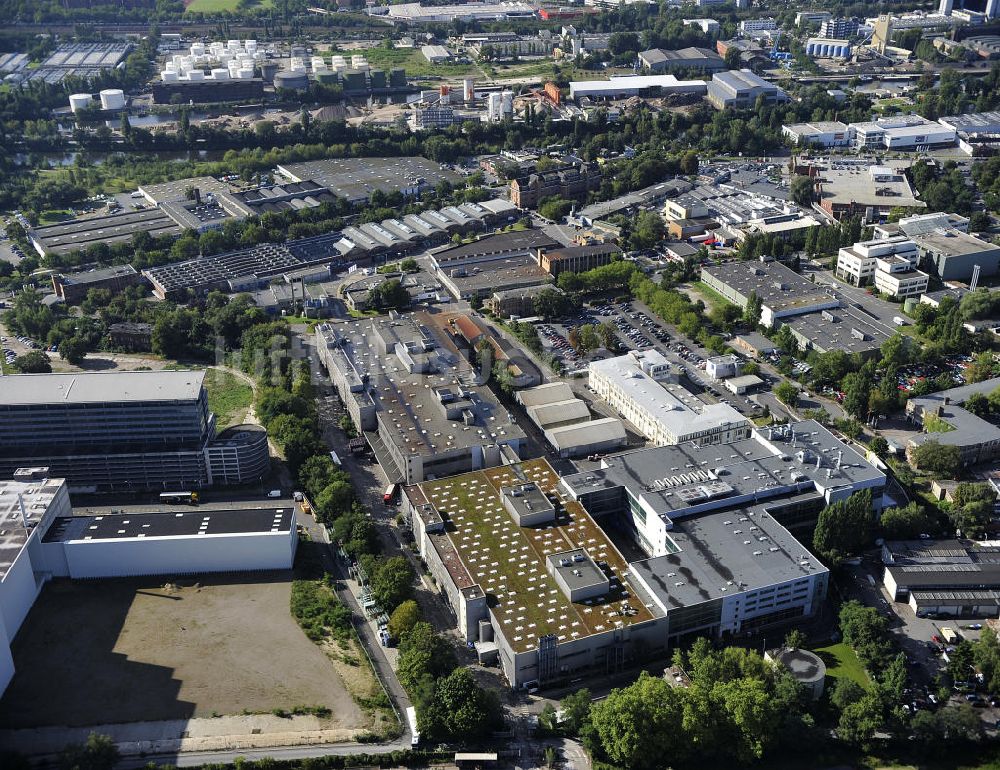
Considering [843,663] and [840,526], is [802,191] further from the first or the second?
[843,663]

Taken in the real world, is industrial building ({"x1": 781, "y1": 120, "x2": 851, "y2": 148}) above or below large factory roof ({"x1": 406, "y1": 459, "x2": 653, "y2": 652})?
above

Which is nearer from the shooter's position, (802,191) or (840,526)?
(840,526)

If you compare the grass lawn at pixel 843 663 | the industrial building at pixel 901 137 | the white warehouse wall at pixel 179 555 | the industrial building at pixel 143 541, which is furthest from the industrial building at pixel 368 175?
the grass lawn at pixel 843 663

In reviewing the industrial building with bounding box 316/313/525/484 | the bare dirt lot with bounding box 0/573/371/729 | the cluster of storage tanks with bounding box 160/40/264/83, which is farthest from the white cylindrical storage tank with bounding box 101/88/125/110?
the bare dirt lot with bounding box 0/573/371/729

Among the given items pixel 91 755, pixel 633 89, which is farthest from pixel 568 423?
pixel 633 89

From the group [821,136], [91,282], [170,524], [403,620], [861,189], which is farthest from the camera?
[821,136]

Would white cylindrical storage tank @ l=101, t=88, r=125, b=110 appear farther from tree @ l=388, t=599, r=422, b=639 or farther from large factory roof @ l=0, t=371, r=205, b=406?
tree @ l=388, t=599, r=422, b=639

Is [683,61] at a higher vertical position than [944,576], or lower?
higher

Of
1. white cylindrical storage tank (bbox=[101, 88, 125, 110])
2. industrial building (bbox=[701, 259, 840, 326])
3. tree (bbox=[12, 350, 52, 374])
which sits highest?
white cylindrical storage tank (bbox=[101, 88, 125, 110])
